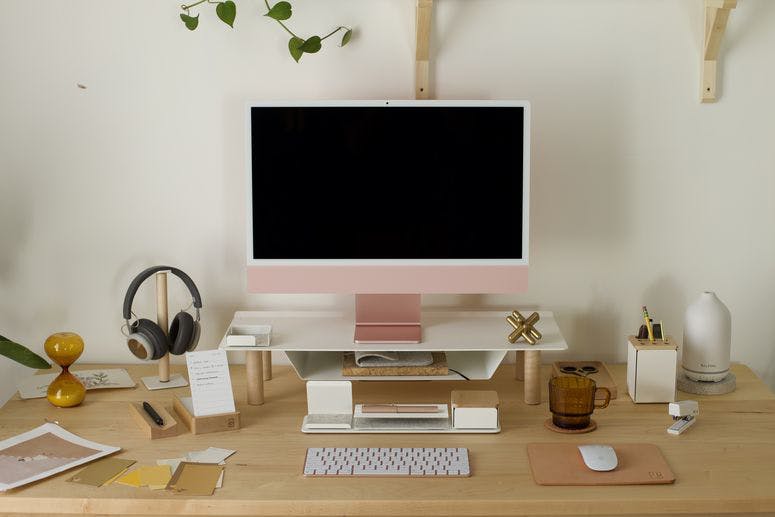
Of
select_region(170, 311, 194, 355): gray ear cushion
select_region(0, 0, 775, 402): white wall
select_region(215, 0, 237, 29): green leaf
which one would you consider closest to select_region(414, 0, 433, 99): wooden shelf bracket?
select_region(0, 0, 775, 402): white wall

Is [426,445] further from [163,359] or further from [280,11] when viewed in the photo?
[280,11]

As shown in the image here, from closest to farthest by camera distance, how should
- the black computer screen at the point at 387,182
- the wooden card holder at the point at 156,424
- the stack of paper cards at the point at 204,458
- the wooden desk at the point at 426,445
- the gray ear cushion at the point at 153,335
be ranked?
the wooden desk at the point at 426,445 → the stack of paper cards at the point at 204,458 → the wooden card holder at the point at 156,424 → the black computer screen at the point at 387,182 → the gray ear cushion at the point at 153,335

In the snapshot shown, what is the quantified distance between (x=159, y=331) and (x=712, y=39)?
4.71ft

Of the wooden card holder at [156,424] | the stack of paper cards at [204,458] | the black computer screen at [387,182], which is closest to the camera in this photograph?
the stack of paper cards at [204,458]

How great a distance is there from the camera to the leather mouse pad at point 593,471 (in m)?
1.65

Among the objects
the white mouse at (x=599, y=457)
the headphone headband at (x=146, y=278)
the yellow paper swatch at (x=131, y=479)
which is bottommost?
the yellow paper swatch at (x=131, y=479)

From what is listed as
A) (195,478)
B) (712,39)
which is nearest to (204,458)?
(195,478)

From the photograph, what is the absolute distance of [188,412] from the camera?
1.90 metres

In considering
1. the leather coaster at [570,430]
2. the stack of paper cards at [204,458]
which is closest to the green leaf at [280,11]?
the stack of paper cards at [204,458]

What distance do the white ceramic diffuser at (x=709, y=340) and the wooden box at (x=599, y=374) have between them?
0.60 feet

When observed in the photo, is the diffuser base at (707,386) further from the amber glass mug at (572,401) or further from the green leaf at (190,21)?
the green leaf at (190,21)

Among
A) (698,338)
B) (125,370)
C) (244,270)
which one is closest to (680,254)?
(698,338)

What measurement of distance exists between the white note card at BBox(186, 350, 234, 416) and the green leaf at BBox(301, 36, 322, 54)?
2.34 feet

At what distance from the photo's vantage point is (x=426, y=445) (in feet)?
5.94
